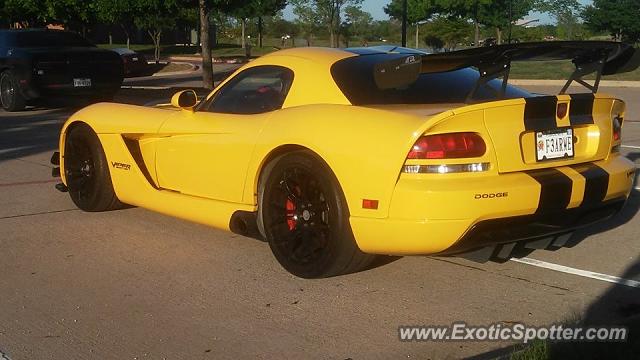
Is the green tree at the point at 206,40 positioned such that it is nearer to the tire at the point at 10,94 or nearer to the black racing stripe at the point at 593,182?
the tire at the point at 10,94

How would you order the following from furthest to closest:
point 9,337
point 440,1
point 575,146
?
1. point 440,1
2. point 575,146
3. point 9,337

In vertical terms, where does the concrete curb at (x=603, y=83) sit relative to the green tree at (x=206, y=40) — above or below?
below

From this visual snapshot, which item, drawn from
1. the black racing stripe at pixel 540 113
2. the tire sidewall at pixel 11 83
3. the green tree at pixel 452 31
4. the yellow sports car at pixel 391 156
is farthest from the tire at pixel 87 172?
the green tree at pixel 452 31

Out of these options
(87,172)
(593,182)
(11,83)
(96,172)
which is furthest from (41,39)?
(593,182)

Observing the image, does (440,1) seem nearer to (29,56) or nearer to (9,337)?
(29,56)

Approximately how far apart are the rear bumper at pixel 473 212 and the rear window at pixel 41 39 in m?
12.7

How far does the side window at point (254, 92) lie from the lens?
492cm

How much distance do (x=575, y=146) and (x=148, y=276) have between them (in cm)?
262

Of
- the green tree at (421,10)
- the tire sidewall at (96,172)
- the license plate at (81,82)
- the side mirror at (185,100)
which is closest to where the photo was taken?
the side mirror at (185,100)

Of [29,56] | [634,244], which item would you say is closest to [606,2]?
[29,56]

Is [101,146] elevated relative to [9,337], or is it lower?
elevated

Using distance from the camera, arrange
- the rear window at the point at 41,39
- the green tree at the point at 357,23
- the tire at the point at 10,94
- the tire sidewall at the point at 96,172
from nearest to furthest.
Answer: the tire sidewall at the point at 96,172 → the tire at the point at 10,94 → the rear window at the point at 41,39 → the green tree at the point at 357,23

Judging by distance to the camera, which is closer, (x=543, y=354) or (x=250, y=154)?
(x=543, y=354)

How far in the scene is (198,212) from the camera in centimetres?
516
